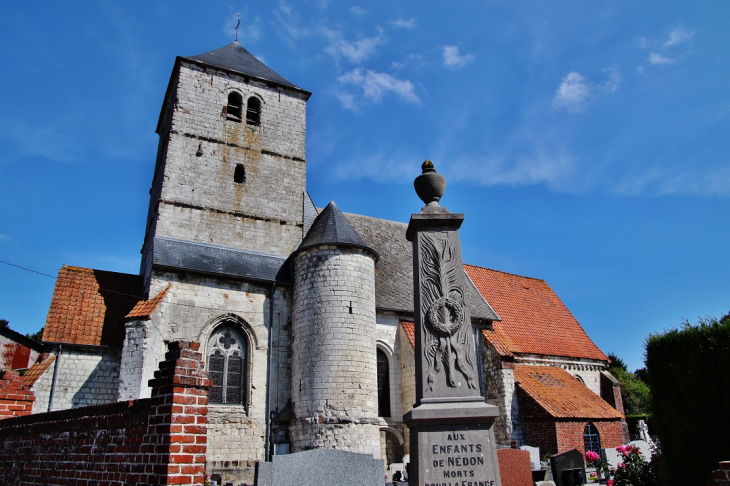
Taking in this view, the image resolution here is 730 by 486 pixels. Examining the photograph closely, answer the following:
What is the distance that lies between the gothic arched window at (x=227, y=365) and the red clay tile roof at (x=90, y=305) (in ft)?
8.84

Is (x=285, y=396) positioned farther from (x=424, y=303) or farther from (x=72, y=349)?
(x=424, y=303)

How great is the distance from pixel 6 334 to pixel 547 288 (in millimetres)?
21198

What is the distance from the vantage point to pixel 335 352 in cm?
1357

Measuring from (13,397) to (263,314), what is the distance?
7400 millimetres

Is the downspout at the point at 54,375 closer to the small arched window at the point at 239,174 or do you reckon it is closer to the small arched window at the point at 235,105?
the small arched window at the point at 239,174

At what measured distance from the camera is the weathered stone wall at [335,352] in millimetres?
13094

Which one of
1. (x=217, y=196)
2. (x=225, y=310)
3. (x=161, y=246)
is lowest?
(x=225, y=310)

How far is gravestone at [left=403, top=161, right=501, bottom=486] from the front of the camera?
498cm

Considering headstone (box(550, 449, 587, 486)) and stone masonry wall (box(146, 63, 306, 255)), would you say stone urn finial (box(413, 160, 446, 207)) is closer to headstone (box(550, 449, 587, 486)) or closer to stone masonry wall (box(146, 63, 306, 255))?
headstone (box(550, 449, 587, 486))

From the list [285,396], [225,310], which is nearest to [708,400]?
[285,396]

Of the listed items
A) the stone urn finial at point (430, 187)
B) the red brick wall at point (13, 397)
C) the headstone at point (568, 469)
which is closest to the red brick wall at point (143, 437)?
the red brick wall at point (13, 397)

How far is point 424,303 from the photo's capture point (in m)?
5.71

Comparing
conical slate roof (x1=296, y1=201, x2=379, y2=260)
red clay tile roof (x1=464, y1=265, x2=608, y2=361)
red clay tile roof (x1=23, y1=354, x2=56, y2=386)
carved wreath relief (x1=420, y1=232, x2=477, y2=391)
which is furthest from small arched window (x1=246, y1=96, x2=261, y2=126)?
carved wreath relief (x1=420, y1=232, x2=477, y2=391)

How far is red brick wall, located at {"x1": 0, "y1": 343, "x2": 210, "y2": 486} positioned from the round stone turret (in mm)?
8084
